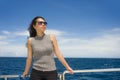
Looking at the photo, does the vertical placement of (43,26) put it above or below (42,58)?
above

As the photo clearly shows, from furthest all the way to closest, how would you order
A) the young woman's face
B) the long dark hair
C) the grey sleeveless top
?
the long dark hair → the young woman's face → the grey sleeveless top

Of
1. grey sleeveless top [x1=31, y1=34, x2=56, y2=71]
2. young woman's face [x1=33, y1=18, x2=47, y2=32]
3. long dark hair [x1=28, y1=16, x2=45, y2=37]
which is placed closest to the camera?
grey sleeveless top [x1=31, y1=34, x2=56, y2=71]

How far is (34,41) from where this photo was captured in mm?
4262

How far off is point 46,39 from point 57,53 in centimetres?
27

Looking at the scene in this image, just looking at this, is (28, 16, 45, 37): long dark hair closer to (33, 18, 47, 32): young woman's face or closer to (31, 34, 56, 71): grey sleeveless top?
(33, 18, 47, 32): young woman's face

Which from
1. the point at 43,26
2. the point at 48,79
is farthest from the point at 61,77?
the point at 43,26

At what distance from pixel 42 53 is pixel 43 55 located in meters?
0.03

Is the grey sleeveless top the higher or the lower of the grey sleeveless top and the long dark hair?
the lower

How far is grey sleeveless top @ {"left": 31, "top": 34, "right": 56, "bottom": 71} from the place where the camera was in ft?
13.4

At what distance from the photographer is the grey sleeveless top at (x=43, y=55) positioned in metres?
4.08

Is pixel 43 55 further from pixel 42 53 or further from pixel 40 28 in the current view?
pixel 40 28

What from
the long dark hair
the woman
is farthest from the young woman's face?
the long dark hair

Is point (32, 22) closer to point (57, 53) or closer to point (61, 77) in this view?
point (57, 53)

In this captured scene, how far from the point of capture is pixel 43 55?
4.11 m
